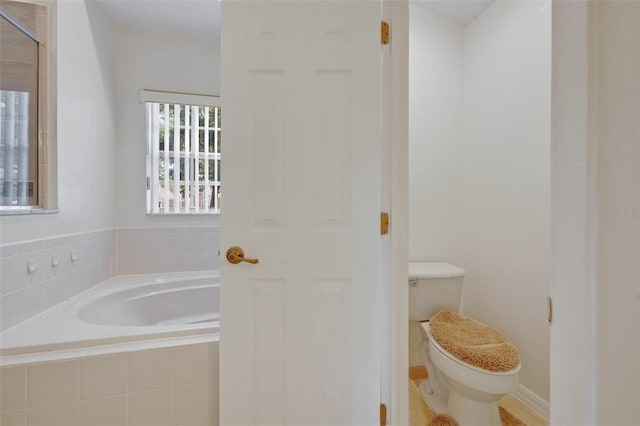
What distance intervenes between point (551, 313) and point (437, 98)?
2021 millimetres

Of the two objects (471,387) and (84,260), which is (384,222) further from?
(84,260)

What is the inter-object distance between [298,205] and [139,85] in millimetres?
2078

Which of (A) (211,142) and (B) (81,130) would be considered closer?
(B) (81,130)

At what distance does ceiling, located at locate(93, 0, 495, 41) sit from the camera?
2.12 m

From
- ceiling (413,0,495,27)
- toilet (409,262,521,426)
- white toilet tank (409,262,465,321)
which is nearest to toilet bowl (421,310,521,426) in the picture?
toilet (409,262,521,426)

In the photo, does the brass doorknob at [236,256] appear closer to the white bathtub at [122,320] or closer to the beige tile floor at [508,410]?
the white bathtub at [122,320]

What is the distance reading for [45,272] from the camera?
159 centimetres

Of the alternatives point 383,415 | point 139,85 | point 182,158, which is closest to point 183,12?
point 139,85

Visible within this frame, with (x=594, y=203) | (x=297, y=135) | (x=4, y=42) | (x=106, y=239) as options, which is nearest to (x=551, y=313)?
(x=594, y=203)

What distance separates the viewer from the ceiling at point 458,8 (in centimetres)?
208

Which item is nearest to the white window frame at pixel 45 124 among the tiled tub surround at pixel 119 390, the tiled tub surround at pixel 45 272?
the tiled tub surround at pixel 45 272

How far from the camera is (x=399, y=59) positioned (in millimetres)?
1160

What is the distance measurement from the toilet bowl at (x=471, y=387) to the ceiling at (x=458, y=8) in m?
2.14

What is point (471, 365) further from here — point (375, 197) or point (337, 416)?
point (375, 197)
